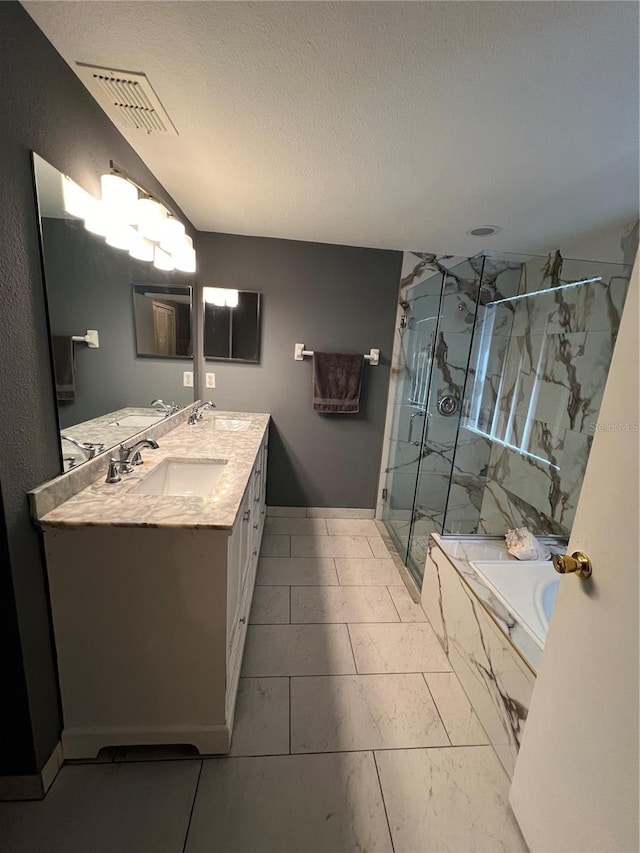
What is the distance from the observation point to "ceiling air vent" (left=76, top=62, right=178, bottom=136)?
1.05 meters

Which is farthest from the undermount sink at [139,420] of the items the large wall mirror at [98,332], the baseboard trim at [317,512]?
the baseboard trim at [317,512]

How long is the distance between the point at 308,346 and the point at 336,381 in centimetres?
37

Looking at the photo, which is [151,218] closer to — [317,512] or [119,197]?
[119,197]

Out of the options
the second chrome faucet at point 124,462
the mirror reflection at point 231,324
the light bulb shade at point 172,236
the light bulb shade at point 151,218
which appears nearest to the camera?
the second chrome faucet at point 124,462

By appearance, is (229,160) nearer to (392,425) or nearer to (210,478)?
(210,478)

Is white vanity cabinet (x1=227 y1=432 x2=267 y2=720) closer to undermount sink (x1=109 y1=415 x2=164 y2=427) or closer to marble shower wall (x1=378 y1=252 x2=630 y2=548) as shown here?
undermount sink (x1=109 y1=415 x2=164 y2=427)

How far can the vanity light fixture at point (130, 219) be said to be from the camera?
1.16 metres

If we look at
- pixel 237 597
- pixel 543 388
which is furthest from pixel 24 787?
pixel 543 388

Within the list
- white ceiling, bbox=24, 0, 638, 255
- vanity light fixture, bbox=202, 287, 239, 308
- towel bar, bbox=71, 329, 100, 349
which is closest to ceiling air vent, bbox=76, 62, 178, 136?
white ceiling, bbox=24, 0, 638, 255

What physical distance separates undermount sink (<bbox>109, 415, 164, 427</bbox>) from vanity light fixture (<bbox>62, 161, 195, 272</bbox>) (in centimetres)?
77

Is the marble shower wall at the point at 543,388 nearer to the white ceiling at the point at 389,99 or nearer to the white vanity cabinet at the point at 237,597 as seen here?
the white ceiling at the point at 389,99

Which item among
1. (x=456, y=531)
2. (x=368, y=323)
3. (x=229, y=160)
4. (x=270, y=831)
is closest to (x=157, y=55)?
(x=229, y=160)

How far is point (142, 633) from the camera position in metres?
1.06

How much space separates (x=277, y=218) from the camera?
2098 millimetres
